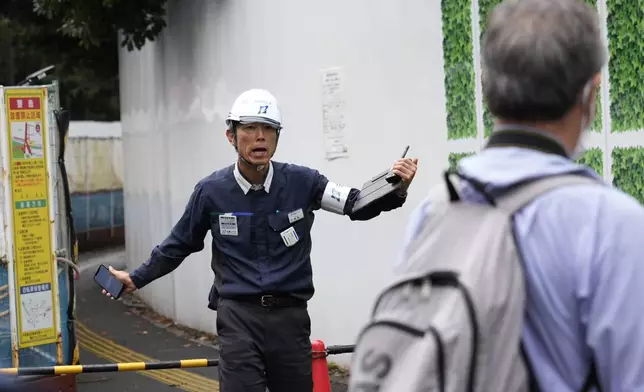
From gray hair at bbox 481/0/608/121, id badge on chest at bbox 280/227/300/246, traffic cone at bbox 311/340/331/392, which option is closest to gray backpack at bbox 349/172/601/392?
gray hair at bbox 481/0/608/121

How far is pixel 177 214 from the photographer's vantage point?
11.4m

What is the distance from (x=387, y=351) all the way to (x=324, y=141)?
6.47 metres

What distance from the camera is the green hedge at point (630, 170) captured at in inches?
222

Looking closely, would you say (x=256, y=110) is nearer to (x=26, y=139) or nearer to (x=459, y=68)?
(x=459, y=68)

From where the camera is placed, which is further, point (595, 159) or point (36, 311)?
point (36, 311)

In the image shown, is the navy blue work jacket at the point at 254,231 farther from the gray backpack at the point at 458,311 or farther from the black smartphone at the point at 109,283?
the gray backpack at the point at 458,311

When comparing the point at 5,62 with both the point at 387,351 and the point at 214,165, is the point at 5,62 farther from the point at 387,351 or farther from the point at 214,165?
the point at 387,351

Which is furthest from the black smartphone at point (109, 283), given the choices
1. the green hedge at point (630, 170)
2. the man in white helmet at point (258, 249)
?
the green hedge at point (630, 170)

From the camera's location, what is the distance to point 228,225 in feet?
17.3

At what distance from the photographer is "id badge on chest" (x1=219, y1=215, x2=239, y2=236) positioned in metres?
5.26

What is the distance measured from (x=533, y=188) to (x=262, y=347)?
3.36 m

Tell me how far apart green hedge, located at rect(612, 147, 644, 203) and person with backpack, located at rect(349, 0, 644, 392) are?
3734 millimetres

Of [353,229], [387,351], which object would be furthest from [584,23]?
[353,229]

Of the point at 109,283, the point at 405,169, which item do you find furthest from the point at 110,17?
the point at 405,169
